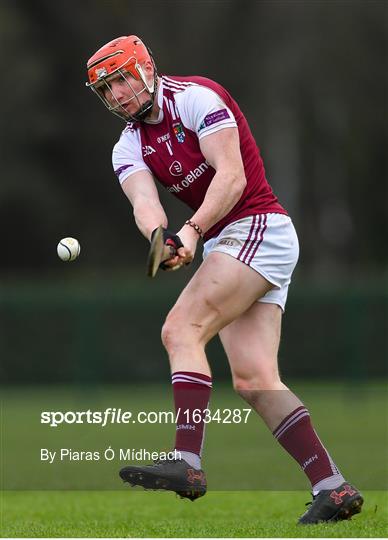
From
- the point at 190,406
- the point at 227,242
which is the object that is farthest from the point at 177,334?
the point at 227,242

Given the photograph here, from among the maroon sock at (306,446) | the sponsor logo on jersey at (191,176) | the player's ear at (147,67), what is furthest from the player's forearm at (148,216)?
the maroon sock at (306,446)

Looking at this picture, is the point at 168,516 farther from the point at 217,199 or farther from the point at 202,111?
the point at 202,111

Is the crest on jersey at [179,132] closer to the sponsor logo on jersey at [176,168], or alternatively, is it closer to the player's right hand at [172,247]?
the sponsor logo on jersey at [176,168]

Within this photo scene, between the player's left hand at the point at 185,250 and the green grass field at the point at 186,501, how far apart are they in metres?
1.38

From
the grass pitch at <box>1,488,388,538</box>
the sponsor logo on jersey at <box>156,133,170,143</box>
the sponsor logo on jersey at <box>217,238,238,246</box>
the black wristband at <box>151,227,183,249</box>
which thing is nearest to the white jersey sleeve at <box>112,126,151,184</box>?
the sponsor logo on jersey at <box>156,133,170,143</box>

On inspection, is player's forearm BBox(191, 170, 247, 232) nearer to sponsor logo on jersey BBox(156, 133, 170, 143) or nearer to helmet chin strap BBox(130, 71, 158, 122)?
sponsor logo on jersey BBox(156, 133, 170, 143)

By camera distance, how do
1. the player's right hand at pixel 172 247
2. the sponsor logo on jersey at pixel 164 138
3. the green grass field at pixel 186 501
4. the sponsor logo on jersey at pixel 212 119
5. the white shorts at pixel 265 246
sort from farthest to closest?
1. the green grass field at pixel 186 501
2. the sponsor logo on jersey at pixel 164 138
3. the white shorts at pixel 265 246
4. the sponsor logo on jersey at pixel 212 119
5. the player's right hand at pixel 172 247

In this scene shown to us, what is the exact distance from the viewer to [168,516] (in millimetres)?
7855

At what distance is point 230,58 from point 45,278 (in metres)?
8.61

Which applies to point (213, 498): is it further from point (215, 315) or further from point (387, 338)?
point (387, 338)

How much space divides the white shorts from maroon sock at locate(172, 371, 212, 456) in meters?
0.68

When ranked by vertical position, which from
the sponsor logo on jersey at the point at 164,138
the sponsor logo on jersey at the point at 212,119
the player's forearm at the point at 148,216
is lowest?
the player's forearm at the point at 148,216

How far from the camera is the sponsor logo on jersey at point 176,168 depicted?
6.83m

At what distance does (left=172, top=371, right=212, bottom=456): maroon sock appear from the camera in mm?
6406
